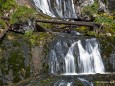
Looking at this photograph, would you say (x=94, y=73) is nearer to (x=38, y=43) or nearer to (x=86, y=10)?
(x=38, y=43)

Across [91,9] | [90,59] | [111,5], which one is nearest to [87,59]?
[90,59]

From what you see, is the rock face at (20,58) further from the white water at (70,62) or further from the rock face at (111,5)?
the rock face at (111,5)

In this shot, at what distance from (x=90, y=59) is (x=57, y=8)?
8.88 meters

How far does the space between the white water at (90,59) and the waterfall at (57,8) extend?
291 inches

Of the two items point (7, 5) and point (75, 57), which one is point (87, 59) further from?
point (7, 5)

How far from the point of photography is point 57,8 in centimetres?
2508

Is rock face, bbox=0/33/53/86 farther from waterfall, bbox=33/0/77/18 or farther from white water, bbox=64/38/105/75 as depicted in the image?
waterfall, bbox=33/0/77/18

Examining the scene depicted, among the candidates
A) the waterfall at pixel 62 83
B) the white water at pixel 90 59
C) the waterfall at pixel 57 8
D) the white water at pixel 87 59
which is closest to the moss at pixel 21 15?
the white water at pixel 87 59

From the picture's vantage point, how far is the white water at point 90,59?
54.3 feet

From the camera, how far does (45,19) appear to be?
18.9 m

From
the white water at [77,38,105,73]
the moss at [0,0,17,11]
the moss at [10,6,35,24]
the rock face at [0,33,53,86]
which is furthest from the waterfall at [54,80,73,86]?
the moss at [0,0,17,11]

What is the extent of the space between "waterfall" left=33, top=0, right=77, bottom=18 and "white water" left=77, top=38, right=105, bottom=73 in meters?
7.40

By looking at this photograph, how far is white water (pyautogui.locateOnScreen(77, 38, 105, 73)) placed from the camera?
16.6 meters

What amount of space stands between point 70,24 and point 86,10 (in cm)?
660
